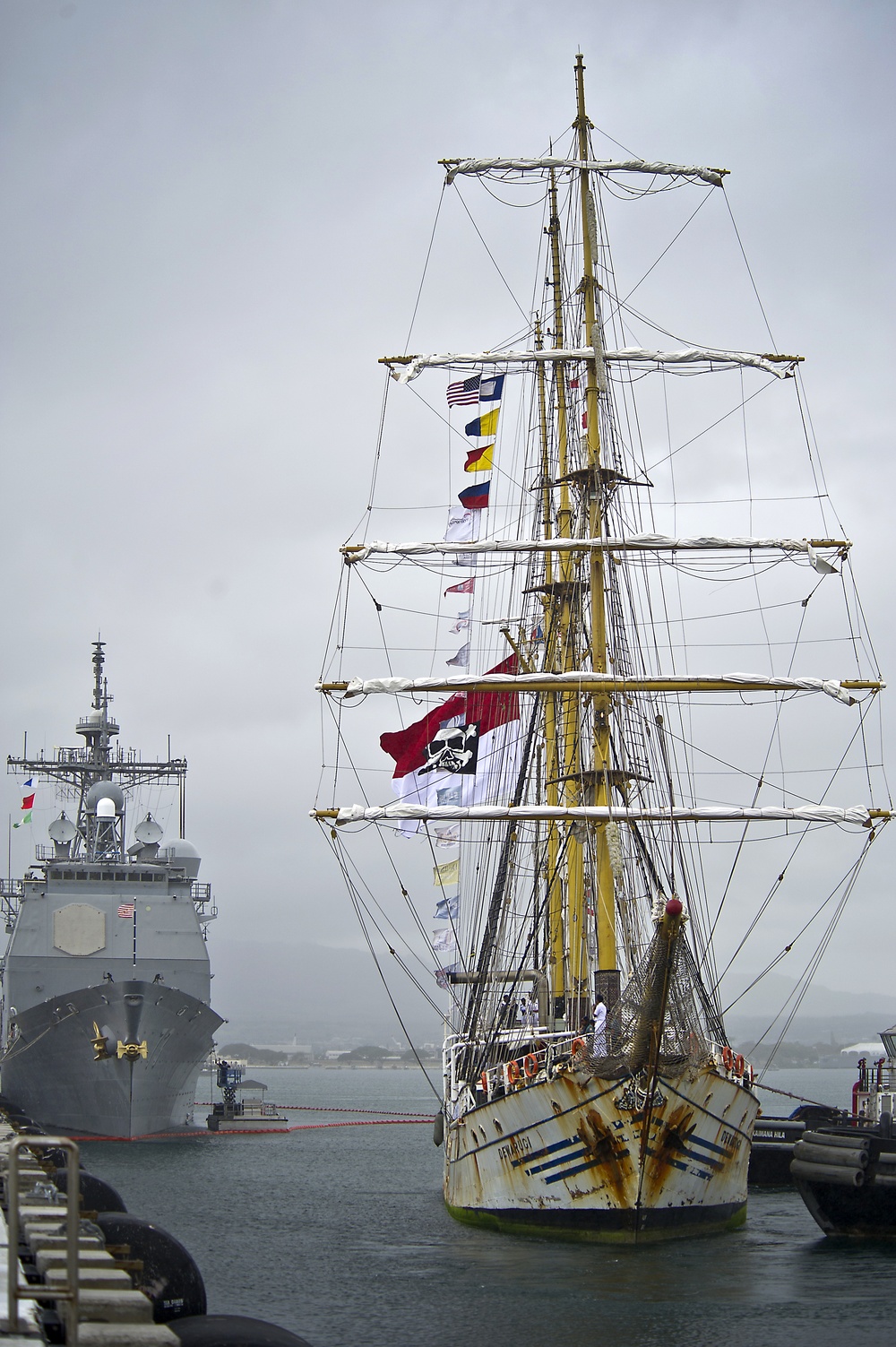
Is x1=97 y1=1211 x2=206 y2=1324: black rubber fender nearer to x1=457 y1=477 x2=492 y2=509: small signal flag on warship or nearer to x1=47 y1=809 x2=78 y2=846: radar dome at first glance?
x1=457 y1=477 x2=492 y2=509: small signal flag on warship

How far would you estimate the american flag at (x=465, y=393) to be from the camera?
1391 inches

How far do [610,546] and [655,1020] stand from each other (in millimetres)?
10842

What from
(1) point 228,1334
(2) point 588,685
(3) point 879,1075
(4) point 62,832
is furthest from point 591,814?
(4) point 62,832

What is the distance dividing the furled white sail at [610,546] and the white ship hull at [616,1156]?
11325 mm

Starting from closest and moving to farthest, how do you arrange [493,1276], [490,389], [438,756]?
[493,1276], [438,756], [490,389]

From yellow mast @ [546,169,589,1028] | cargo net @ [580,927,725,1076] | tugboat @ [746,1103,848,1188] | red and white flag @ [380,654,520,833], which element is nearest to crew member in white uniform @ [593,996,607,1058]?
cargo net @ [580,927,725,1076]

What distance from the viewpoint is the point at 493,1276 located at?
82.4 feet

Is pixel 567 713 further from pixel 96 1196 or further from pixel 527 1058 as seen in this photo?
pixel 96 1196

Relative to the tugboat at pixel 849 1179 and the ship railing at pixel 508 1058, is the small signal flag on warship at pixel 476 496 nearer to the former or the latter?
the ship railing at pixel 508 1058

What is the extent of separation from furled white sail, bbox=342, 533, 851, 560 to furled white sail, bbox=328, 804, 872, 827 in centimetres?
565

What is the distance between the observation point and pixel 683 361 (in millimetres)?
35000

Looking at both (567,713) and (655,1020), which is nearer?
(655,1020)

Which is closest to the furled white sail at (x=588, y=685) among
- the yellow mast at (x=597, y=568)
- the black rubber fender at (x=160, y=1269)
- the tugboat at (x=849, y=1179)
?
the yellow mast at (x=597, y=568)

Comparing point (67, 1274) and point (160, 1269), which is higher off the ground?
point (67, 1274)
